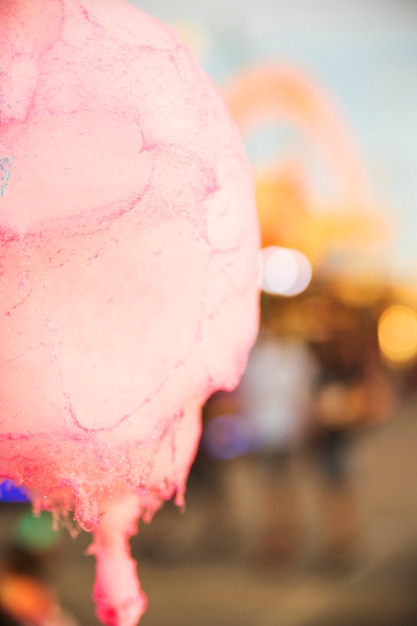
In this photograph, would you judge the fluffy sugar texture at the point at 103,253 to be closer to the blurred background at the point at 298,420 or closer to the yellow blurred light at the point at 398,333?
the blurred background at the point at 298,420

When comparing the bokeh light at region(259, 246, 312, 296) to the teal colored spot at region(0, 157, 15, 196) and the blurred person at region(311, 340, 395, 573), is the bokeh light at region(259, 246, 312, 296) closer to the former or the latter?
the blurred person at region(311, 340, 395, 573)

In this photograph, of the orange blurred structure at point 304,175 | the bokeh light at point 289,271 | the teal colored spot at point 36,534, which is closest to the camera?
the orange blurred structure at point 304,175

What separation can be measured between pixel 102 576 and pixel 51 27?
33 centimetres

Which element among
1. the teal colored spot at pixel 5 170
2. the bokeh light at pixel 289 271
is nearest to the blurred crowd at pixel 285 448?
the bokeh light at pixel 289 271

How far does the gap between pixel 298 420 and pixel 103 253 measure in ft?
9.24

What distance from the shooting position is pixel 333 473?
2934 millimetres

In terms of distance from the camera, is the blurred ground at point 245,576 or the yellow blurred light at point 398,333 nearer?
the blurred ground at point 245,576

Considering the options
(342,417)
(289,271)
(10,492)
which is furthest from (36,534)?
(289,271)

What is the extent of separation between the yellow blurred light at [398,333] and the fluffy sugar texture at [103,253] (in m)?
6.07

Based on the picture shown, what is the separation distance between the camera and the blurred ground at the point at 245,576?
2611mm

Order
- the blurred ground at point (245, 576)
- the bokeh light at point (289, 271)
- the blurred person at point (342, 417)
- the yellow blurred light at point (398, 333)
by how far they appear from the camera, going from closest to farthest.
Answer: the blurred ground at point (245, 576)
the blurred person at point (342, 417)
the bokeh light at point (289, 271)
the yellow blurred light at point (398, 333)

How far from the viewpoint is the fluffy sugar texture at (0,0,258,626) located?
1.47 feet

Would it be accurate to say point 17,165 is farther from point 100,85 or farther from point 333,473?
point 333,473

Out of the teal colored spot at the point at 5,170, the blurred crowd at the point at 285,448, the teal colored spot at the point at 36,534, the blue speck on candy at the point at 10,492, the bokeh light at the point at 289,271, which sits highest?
the bokeh light at the point at 289,271
